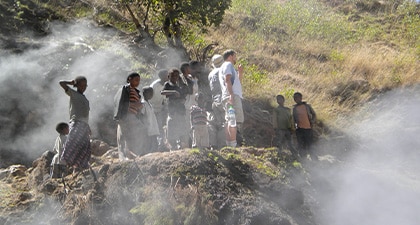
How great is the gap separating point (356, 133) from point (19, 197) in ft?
22.0

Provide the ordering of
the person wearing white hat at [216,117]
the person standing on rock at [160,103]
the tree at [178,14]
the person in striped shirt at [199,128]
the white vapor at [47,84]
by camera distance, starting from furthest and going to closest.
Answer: the tree at [178,14] < the white vapor at [47,84] < the person standing on rock at [160,103] < the person wearing white hat at [216,117] < the person in striped shirt at [199,128]

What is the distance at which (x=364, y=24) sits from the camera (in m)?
16.2

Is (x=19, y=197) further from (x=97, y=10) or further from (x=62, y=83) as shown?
(x=97, y=10)

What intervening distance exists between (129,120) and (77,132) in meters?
0.62

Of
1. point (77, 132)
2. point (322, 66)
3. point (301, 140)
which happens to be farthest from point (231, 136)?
point (322, 66)

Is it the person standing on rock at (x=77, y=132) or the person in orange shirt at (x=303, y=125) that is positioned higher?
the person standing on rock at (x=77, y=132)

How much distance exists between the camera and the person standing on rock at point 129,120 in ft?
17.6

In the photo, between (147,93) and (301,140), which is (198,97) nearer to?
(147,93)

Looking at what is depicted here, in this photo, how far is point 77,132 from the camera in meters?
5.25

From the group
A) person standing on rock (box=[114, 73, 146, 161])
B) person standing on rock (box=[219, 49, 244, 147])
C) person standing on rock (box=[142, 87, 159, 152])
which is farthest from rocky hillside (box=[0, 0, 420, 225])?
person standing on rock (box=[142, 87, 159, 152])

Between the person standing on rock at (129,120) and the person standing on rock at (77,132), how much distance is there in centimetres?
40

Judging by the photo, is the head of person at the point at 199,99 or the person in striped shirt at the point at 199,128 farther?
the head of person at the point at 199,99

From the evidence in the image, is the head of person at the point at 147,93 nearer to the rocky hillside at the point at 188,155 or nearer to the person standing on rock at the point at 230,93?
the person standing on rock at the point at 230,93

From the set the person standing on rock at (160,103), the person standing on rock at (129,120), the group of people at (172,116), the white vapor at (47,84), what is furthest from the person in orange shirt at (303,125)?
the white vapor at (47,84)
